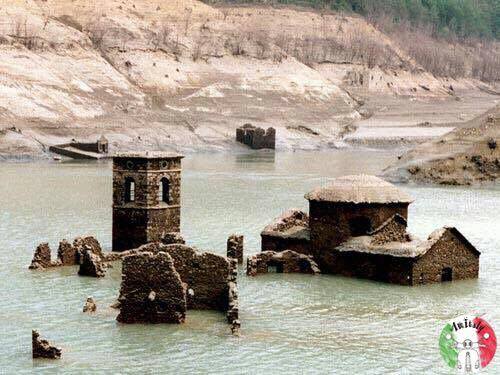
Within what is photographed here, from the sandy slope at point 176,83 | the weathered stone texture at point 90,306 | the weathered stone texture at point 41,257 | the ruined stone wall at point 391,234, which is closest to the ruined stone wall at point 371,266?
the ruined stone wall at point 391,234

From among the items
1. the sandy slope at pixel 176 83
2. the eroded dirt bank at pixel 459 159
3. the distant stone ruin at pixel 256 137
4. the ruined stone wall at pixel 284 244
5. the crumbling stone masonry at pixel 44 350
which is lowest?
the crumbling stone masonry at pixel 44 350

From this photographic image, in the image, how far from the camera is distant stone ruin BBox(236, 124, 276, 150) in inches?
4930

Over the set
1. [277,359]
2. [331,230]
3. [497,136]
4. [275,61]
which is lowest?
[277,359]

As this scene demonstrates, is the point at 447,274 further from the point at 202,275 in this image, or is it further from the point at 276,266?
the point at 202,275

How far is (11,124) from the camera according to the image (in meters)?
108

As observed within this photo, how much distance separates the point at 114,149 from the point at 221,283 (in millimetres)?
75346

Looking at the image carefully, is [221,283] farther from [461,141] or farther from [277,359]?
[461,141]

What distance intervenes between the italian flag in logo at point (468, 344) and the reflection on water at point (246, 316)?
3.52m

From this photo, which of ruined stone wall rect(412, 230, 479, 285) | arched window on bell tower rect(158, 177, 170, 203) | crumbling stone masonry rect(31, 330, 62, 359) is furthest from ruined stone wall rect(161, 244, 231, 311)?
arched window on bell tower rect(158, 177, 170, 203)

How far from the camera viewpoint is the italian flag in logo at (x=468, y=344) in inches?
954

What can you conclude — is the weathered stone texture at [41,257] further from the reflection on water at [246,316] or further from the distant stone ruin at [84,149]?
the distant stone ruin at [84,149]

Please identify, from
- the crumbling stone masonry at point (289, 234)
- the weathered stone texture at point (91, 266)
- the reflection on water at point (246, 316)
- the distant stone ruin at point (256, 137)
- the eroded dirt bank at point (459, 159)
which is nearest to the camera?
the reflection on water at point (246, 316)

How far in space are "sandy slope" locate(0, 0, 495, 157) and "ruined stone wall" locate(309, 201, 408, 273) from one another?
2527 inches

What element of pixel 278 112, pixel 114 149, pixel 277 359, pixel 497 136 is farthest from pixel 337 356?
pixel 278 112
